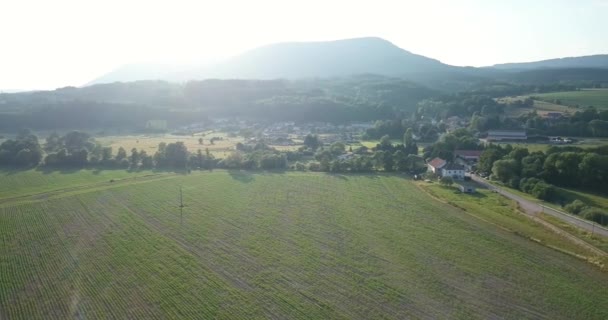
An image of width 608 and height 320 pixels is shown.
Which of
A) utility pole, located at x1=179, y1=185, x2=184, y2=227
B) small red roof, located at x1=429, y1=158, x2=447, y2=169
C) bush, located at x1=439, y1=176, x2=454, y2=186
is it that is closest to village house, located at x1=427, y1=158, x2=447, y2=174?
small red roof, located at x1=429, y1=158, x2=447, y2=169

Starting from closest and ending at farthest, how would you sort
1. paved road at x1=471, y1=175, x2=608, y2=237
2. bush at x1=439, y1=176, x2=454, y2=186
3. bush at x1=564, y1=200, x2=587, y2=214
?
paved road at x1=471, y1=175, x2=608, y2=237
bush at x1=564, y1=200, x2=587, y2=214
bush at x1=439, y1=176, x2=454, y2=186

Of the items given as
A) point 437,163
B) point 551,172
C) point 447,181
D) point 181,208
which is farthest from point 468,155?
point 181,208

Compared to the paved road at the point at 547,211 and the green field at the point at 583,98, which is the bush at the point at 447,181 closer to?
the paved road at the point at 547,211

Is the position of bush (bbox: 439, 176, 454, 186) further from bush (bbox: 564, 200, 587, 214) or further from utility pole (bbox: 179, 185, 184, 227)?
utility pole (bbox: 179, 185, 184, 227)

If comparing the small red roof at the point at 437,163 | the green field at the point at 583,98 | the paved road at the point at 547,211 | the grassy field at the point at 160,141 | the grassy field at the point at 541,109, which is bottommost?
the paved road at the point at 547,211

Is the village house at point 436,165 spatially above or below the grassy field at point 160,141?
below

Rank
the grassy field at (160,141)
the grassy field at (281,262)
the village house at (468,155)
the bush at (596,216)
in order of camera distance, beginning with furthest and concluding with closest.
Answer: the grassy field at (160,141) < the village house at (468,155) < the bush at (596,216) < the grassy field at (281,262)

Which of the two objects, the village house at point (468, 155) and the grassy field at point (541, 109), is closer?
the village house at point (468, 155)

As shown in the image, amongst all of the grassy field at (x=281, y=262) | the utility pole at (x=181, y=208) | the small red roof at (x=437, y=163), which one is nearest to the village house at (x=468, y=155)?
the small red roof at (x=437, y=163)
